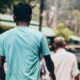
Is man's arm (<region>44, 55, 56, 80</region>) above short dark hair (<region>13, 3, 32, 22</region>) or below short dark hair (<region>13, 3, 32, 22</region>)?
below

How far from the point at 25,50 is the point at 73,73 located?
10.5 ft

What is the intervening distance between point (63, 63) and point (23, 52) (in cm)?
328

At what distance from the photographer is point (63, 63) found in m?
8.20

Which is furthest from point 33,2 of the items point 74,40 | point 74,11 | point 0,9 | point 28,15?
point 74,11

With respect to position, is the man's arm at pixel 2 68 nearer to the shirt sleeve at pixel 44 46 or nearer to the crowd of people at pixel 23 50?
the crowd of people at pixel 23 50

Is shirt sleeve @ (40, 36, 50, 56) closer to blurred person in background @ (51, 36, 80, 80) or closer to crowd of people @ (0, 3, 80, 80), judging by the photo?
crowd of people @ (0, 3, 80, 80)

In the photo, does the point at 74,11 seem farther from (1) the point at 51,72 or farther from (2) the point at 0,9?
(1) the point at 51,72

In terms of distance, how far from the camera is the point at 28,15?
5.11 meters

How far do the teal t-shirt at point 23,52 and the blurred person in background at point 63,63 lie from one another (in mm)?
3123

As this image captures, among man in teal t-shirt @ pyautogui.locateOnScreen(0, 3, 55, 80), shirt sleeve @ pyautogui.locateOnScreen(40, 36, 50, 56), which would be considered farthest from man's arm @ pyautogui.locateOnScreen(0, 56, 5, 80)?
shirt sleeve @ pyautogui.locateOnScreen(40, 36, 50, 56)

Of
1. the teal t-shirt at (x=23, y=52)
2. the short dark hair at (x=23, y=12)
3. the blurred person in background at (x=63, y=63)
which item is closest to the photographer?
the teal t-shirt at (x=23, y=52)

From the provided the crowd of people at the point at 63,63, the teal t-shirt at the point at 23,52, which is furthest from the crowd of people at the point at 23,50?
the crowd of people at the point at 63,63

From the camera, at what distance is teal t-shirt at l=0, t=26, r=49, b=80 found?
495 centimetres

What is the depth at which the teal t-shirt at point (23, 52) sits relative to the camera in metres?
4.95
